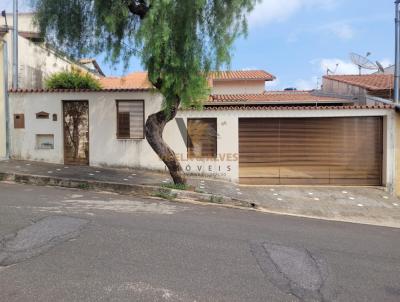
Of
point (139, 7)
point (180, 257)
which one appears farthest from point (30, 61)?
point (180, 257)

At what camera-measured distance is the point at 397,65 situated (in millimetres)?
15703

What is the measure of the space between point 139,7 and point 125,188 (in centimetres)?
469

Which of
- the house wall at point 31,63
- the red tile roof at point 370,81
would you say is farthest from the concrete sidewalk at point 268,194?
the red tile roof at point 370,81

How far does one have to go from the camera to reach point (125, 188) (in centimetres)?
1136

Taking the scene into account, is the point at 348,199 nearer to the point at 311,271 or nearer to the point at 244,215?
the point at 244,215

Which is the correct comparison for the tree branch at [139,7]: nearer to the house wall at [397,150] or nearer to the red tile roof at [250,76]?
the house wall at [397,150]

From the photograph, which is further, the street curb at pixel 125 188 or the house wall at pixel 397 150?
the house wall at pixel 397 150

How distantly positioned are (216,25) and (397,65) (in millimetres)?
8464

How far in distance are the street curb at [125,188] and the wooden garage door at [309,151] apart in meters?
4.10

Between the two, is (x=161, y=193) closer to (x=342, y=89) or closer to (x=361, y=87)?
(x=361, y=87)

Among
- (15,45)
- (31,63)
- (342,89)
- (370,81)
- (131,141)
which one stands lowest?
(131,141)

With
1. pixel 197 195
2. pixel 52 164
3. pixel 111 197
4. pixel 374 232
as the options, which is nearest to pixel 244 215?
pixel 197 195

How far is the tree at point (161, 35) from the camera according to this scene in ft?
33.2

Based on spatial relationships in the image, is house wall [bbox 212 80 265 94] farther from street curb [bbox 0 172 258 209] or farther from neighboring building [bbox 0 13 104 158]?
street curb [bbox 0 172 258 209]
